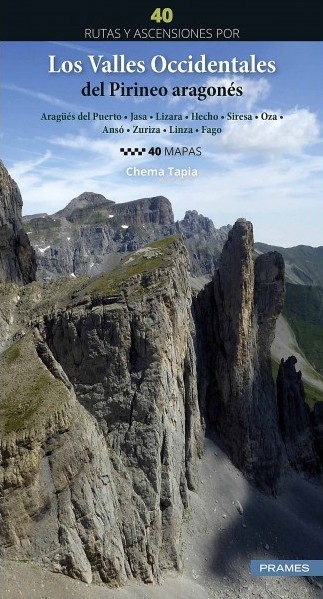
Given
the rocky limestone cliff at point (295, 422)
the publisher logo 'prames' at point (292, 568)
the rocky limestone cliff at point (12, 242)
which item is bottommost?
the publisher logo 'prames' at point (292, 568)

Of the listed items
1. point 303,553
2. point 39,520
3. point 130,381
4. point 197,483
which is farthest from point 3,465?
point 303,553

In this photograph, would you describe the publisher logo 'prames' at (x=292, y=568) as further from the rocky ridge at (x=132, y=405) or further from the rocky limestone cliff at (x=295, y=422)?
the rocky limestone cliff at (x=295, y=422)

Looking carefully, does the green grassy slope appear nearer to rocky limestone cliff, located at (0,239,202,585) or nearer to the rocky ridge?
the rocky ridge

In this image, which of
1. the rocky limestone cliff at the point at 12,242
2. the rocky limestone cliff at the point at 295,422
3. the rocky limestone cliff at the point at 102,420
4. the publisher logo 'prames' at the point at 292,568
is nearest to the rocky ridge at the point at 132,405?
the rocky limestone cliff at the point at 102,420

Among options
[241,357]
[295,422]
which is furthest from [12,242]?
[295,422]

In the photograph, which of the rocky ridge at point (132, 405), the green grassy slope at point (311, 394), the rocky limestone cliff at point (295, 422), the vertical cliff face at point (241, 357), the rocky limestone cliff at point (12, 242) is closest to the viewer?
the rocky ridge at point (132, 405)

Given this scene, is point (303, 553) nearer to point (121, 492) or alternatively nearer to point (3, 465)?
point (121, 492)
